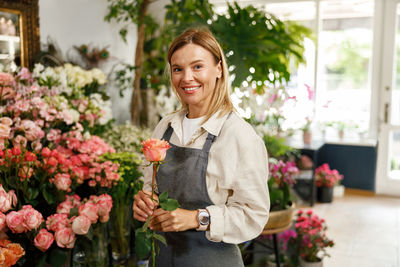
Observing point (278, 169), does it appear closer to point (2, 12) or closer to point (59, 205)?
point (59, 205)

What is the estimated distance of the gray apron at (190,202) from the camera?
114 centimetres

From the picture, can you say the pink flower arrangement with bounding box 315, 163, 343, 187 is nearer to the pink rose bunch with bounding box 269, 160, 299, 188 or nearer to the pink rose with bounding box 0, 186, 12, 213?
the pink rose bunch with bounding box 269, 160, 299, 188

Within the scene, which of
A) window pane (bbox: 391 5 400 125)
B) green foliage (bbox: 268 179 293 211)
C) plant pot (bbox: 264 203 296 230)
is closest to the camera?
plant pot (bbox: 264 203 296 230)

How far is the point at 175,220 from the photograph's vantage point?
3.38ft

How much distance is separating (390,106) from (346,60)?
Answer: 2.79ft

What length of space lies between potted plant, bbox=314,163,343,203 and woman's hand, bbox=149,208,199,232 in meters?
4.04

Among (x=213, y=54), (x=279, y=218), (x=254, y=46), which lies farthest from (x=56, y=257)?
(x=254, y=46)

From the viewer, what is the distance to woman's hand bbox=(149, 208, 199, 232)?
3.38 feet

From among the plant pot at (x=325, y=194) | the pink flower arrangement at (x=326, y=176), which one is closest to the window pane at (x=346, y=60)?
the pink flower arrangement at (x=326, y=176)

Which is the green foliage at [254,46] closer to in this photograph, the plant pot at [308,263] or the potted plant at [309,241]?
the potted plant at [309,241]

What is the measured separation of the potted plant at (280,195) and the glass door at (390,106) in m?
3.23

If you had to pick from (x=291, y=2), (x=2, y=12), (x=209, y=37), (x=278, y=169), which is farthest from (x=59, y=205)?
(x=291, y=2)

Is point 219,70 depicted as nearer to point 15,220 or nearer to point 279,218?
point 15,220

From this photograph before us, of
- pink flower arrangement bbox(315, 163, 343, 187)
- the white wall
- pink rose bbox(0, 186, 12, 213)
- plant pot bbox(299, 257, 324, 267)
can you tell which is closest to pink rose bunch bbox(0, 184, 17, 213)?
pink rose bbox(0, 186, 12, 213)
